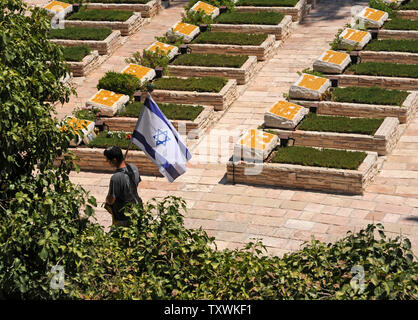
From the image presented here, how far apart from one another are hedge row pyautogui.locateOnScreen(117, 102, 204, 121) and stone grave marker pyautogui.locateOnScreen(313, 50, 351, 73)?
3705mm

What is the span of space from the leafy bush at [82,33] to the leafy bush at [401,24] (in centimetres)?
855

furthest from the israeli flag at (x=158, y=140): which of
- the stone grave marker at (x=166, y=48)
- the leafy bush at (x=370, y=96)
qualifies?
the stone grave marker at (x=166, y=48)

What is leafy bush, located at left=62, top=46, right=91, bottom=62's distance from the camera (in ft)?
80.5

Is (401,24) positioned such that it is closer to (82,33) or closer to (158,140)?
(82,33)

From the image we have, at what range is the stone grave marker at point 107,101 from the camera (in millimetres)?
21188

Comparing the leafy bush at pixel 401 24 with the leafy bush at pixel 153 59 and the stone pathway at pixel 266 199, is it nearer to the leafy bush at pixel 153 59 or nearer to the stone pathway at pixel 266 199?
the stone pathway at pixel 266 199

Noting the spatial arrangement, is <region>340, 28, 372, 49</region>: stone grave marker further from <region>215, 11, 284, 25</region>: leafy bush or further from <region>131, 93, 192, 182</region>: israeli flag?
<region>131, 93, 192, 182</region>: israeli flag

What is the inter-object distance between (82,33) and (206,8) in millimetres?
4063

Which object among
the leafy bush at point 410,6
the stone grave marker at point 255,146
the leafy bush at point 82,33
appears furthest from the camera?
the leafy bush at point 410,6

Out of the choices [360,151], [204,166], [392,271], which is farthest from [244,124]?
[392,271]

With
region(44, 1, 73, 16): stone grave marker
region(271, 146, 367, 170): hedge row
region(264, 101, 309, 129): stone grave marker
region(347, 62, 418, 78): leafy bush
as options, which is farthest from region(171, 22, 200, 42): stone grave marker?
region(271, 146, 367, 170): hedge row
